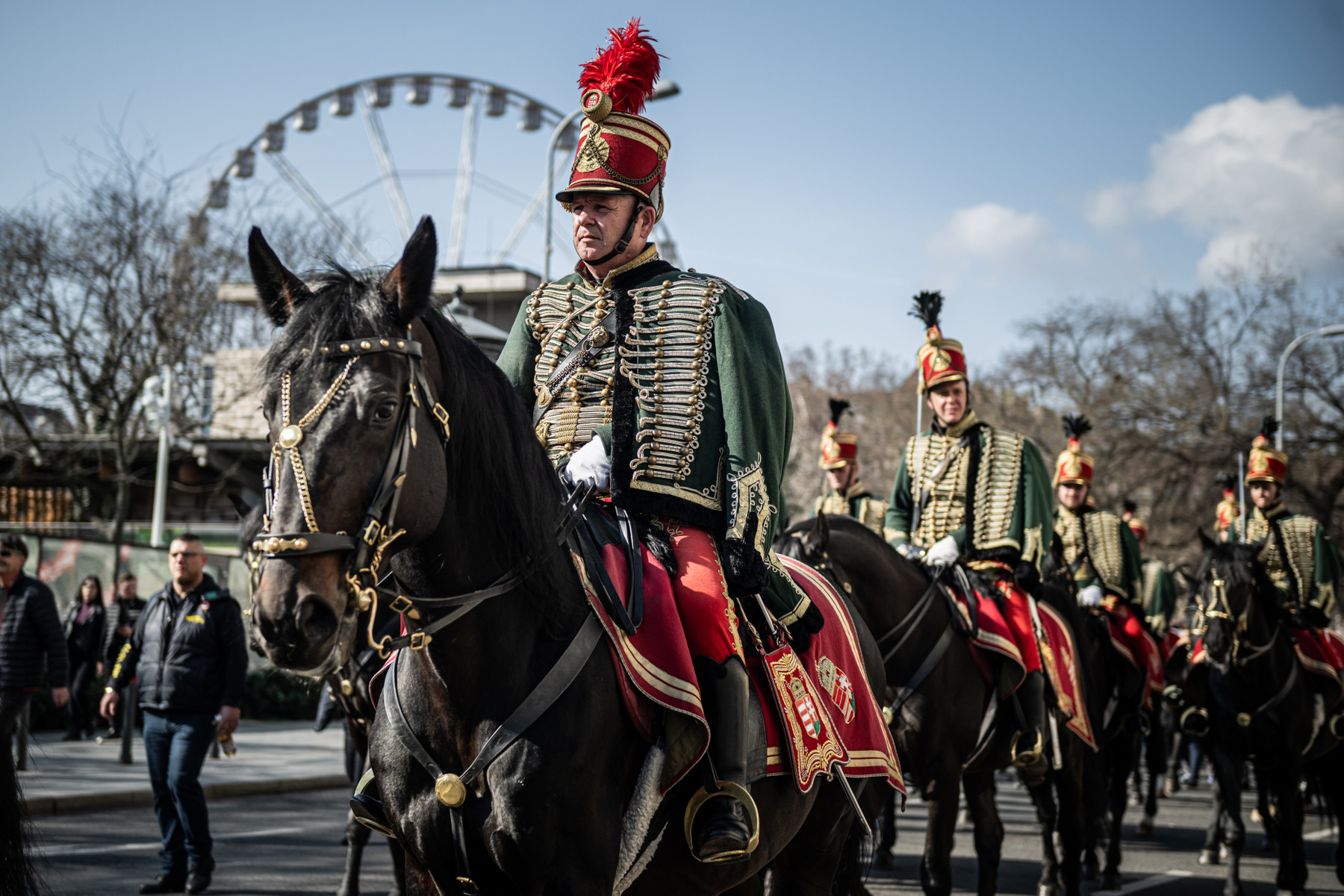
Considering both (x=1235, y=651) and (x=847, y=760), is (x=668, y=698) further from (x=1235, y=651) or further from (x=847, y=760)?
(x=1235, y=651)

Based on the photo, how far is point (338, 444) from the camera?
2.65 metres

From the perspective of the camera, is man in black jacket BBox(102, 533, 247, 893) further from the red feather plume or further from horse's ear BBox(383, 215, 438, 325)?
horse's ear BBox(383, 215, 438, 325)

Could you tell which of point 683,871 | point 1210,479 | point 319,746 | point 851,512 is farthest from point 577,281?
point 1210,479

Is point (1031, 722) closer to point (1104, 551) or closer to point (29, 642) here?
point (1104, 551)

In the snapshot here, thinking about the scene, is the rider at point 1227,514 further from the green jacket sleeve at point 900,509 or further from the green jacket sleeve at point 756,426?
the green jacket sleeve at point 756,426

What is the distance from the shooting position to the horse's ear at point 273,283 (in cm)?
292

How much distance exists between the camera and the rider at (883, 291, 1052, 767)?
26.5 ft

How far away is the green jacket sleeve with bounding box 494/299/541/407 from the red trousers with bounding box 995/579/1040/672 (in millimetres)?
4711

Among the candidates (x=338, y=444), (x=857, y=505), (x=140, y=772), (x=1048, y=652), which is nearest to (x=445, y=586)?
(x=338, y=444)

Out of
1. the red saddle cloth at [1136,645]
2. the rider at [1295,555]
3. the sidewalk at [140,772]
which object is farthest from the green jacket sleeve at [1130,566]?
the sidewalk at [140,772]

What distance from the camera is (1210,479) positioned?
95.6 feet

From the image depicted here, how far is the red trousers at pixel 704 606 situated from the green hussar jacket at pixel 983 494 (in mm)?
4633

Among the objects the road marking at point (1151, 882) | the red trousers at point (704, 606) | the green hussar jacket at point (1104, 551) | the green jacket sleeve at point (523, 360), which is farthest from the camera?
the green hussar jacket at point (1104, 551)

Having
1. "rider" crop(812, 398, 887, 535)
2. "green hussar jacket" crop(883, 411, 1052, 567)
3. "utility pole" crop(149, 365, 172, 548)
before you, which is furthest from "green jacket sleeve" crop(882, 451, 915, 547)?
"utility pole" crop(149, 365, 172, 548)
